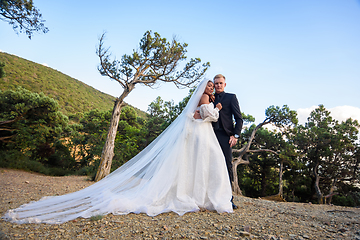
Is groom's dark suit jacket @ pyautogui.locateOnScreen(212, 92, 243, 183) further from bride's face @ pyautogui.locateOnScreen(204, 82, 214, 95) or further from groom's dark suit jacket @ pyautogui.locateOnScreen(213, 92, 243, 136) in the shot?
bride's face @ pyautogui.locateOnScreen(204, 82, 214, 95)

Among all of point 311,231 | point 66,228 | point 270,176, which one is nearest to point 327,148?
point 270,176

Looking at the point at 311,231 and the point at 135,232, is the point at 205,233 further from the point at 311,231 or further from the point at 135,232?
the point at 311,231

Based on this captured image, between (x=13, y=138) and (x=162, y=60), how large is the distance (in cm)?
1062

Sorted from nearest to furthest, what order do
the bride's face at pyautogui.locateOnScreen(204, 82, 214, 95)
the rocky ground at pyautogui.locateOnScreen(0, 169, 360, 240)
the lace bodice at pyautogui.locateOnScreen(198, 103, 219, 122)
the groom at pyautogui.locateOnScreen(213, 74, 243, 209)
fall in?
the rocky ground at pyautogui.locateOnScreen(0, 169, 360, 240) → the lace bodice at pyautogui.locateOnScreen(198, 103, 219, 122) → the groom at pyautogui.locateOnScreen(213, 74, 243, 209) → the bride's face at pyautogui.locateOnScreen(204, 82, 214, 95)

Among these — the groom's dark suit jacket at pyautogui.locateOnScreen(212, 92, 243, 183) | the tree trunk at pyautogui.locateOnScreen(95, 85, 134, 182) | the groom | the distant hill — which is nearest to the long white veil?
the groom

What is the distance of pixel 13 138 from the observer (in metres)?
12.1

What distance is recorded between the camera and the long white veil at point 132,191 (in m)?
2.88

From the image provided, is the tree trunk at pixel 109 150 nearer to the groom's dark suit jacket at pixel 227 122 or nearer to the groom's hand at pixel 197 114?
the groom's hand at pixel 197 114

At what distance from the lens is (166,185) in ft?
11.1

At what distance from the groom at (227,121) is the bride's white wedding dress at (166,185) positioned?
22cm

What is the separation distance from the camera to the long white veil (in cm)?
288

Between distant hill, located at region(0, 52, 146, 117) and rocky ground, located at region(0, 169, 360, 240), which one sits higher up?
distant hill, located at region(0, 52, 146, 117)

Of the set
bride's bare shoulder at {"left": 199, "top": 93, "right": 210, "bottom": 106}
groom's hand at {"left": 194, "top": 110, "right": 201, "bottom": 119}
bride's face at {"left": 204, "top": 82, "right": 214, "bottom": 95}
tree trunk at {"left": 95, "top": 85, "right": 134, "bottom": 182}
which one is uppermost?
bride's face at {"left": 204, "top": 82, "right": 214, "bottom": 95}

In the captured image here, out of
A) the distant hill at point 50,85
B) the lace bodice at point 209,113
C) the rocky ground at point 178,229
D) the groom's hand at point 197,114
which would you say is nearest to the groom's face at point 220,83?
the lace bodice at point 209,113
